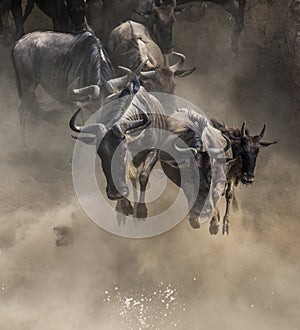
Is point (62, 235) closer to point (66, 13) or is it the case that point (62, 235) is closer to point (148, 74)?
point (148, 74)

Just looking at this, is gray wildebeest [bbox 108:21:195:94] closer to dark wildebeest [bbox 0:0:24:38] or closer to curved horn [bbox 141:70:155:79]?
curved horn [bbox 141:70:155:79]

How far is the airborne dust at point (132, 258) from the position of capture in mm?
10117

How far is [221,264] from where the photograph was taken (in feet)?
36.3

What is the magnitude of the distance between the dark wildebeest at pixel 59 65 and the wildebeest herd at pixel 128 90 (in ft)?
0.07

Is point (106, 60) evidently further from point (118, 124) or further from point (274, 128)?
point (274, 128)

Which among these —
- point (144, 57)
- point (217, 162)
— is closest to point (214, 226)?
point (217, 162)

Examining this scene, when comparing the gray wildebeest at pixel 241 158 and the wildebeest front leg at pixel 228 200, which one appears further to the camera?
the wildebeest front leg at pixel 228 200

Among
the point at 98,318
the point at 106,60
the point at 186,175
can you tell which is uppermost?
the point at 106,60

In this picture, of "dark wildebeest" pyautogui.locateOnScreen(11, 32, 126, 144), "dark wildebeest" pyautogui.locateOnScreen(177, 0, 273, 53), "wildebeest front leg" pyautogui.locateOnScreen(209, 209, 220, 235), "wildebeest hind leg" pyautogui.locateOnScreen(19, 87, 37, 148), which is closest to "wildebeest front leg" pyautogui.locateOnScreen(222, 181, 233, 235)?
"wildebeest front leg" pyautogui.locateOnScreen(209, 209, 220, 235)

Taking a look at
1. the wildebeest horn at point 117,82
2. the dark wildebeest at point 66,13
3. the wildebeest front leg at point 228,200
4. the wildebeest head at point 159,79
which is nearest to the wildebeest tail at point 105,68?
the wildebeest horn at point 117,82

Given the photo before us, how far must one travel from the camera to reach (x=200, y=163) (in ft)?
32.9

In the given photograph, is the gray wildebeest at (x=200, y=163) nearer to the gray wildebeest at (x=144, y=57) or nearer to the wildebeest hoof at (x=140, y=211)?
the wildebeest hoof at (x=140, y=211)

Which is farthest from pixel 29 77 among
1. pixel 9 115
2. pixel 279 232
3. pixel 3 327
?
pixel 279 232

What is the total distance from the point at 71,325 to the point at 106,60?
5534mm
